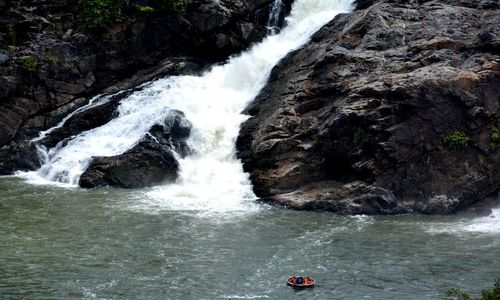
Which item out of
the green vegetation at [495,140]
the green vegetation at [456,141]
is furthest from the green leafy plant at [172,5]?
the green vegetation at [495,140]

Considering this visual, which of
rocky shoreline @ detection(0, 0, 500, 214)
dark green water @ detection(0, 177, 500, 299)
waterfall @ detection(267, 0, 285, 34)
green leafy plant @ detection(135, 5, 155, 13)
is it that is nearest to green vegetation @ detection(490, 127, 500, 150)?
rocky shoreline @ detection(0, 0, 500, 214)

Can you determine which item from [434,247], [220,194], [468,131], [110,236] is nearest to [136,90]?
[220,194]

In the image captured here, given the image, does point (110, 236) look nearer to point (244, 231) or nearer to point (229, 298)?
point (244, 231)

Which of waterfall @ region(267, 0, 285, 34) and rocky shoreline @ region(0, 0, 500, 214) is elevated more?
waterfall @ region(267, 0, 285, 34)

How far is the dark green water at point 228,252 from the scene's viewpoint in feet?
60.1

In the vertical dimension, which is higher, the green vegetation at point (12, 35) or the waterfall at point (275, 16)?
the waterfall at point (275, 16)

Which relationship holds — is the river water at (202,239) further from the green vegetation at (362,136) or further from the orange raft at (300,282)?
the green vegetation at (362,136)

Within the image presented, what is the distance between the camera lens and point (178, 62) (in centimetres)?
4166

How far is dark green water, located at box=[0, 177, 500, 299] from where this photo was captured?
18328 millimetres

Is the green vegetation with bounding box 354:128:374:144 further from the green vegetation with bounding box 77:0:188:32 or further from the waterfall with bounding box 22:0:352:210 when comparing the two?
the green vegetation with bounding box 77:0:188:32

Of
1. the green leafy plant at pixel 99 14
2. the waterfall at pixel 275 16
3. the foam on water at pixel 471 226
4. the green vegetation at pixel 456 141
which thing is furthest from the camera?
the waterfall at pixel 275 16

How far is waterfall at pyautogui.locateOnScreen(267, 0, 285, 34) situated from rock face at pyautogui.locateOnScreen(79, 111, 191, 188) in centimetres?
1359

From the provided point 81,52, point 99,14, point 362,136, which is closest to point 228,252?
point 362,136

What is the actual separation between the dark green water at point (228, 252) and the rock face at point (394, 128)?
1645mm
